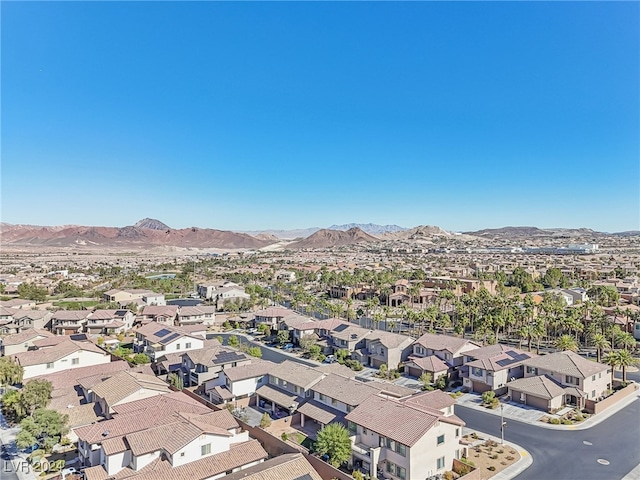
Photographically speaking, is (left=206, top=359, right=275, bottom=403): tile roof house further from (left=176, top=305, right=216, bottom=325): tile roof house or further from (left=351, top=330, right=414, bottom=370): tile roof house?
(left=176, top=305, right=216, bottom=325): tile roof house

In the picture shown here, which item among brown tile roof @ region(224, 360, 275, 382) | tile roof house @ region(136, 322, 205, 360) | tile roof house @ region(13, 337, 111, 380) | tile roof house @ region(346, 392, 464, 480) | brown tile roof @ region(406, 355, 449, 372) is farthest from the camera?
tile roof house @ region(136, 322, 205, 360)

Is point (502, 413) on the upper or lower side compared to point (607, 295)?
lower

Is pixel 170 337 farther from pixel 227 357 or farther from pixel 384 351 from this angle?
pixel 384 351

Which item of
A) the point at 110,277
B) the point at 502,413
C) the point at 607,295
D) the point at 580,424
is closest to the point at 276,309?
the point at 502,413

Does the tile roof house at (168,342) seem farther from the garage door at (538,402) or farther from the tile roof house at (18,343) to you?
the garage door at (538,402)

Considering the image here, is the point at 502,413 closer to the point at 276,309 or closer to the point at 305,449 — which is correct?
the point at 305,449

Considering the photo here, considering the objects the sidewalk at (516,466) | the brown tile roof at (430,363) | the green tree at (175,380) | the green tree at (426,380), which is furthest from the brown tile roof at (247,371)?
the sidewalk at (516,466)

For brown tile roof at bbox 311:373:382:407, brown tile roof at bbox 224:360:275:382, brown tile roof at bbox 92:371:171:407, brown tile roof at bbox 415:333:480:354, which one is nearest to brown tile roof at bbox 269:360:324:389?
brown tile roof at bbox 311:373:382:407
